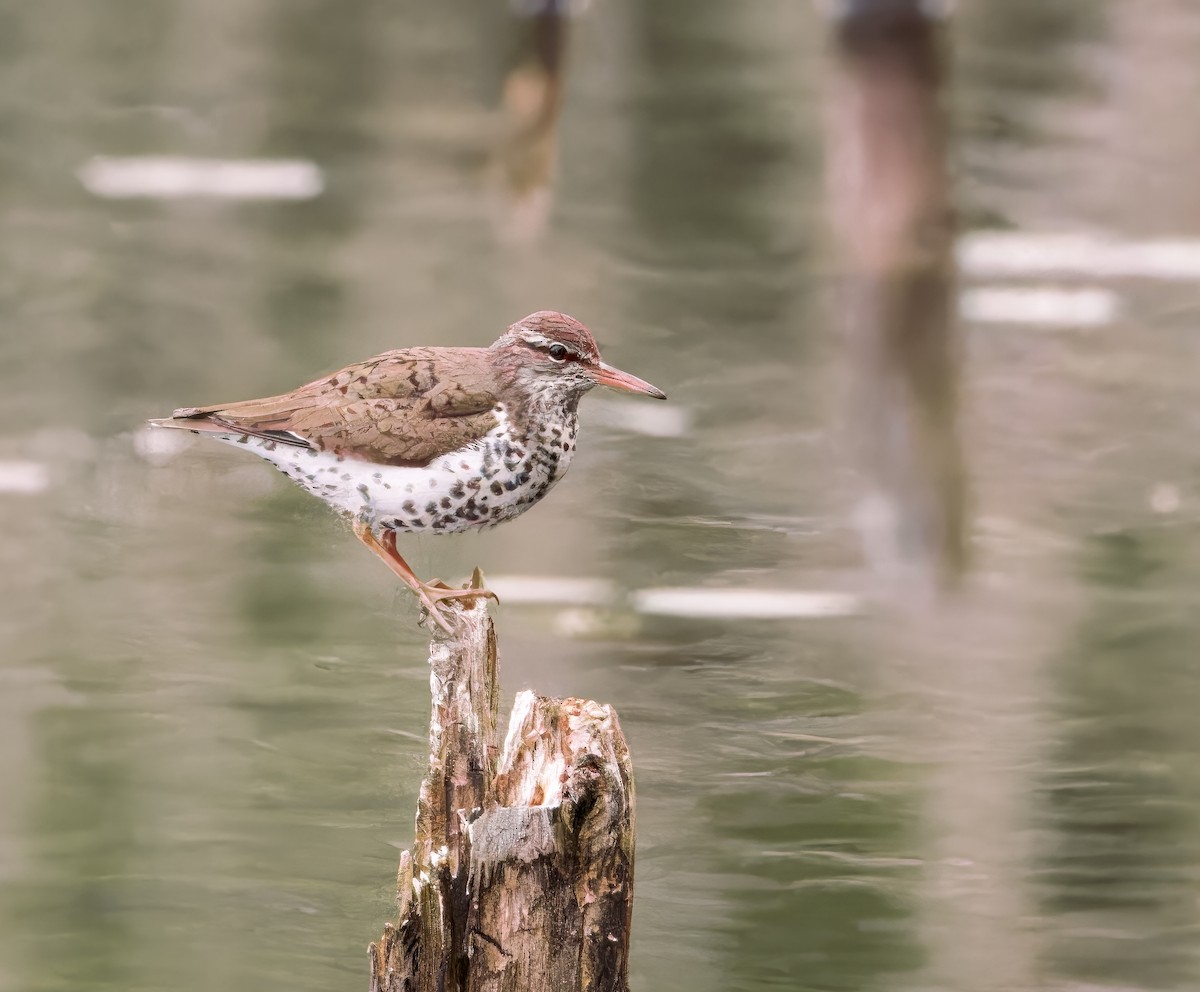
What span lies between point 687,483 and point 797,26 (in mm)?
1058

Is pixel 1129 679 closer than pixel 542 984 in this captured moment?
No

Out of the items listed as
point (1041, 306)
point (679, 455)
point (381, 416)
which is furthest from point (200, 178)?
point (1041, 306)

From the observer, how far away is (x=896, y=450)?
2.99 meters

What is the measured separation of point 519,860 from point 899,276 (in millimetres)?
1791

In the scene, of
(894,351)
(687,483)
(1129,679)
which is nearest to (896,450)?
(894,351)

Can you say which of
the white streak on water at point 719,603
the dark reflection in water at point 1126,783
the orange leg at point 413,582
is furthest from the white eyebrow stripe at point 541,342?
the dark reflection in water at point 1126,783

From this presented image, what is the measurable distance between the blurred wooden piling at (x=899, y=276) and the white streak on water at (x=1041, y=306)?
6cm

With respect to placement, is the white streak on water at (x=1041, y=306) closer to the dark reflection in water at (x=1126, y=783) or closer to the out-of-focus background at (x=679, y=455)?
the out-of-focus background at (x=679, y=455)

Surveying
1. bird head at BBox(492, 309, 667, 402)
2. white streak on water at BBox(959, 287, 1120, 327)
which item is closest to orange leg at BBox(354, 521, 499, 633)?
bird head at BBox(492, 309, 667, 402)

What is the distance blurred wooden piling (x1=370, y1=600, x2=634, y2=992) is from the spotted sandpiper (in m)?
0.21

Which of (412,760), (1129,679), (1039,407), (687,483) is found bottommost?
(412,760)

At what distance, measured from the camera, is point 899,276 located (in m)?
2.95

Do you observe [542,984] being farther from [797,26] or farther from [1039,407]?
[797,26]

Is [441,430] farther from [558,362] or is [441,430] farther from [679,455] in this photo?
[679,455]
